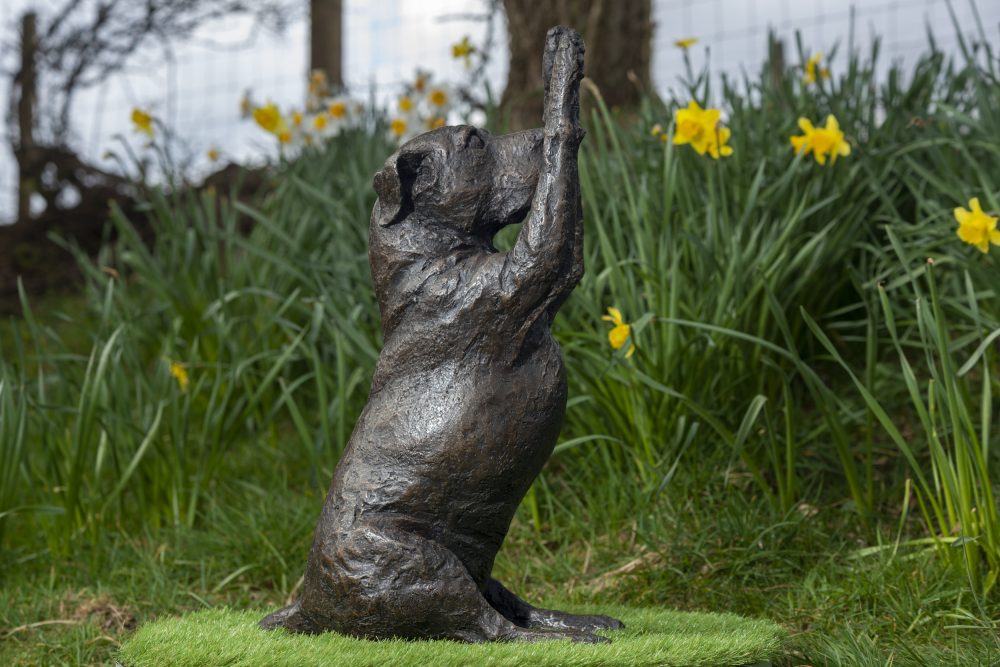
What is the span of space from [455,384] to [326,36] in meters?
5.48

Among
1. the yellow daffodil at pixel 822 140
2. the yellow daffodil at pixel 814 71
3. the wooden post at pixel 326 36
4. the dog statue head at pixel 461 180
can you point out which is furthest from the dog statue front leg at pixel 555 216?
the wooden post at pixel 326 36

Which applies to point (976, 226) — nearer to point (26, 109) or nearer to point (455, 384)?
point (455, 384)

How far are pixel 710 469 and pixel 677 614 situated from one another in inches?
31.9

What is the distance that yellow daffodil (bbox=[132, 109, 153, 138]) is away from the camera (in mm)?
4090

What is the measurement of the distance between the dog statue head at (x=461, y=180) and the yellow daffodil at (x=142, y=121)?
242 centimetres

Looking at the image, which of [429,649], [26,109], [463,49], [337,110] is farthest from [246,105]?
[26,109]

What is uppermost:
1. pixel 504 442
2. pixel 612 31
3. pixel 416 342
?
pixel 612 31

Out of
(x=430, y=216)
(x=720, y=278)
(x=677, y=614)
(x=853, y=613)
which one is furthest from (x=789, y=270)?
(x=430, y=216)

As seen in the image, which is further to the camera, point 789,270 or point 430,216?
point 789,270

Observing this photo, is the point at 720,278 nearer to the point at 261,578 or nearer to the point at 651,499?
the point at 651,499

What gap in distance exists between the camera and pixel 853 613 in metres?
2.54

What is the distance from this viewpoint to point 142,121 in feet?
13.5

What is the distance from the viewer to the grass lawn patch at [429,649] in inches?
70.1

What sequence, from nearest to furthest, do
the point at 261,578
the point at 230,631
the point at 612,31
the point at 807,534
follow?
1. the point at 230,631
2. the point at 807,534
3. the point at 261,578
4. the point at 612,31
